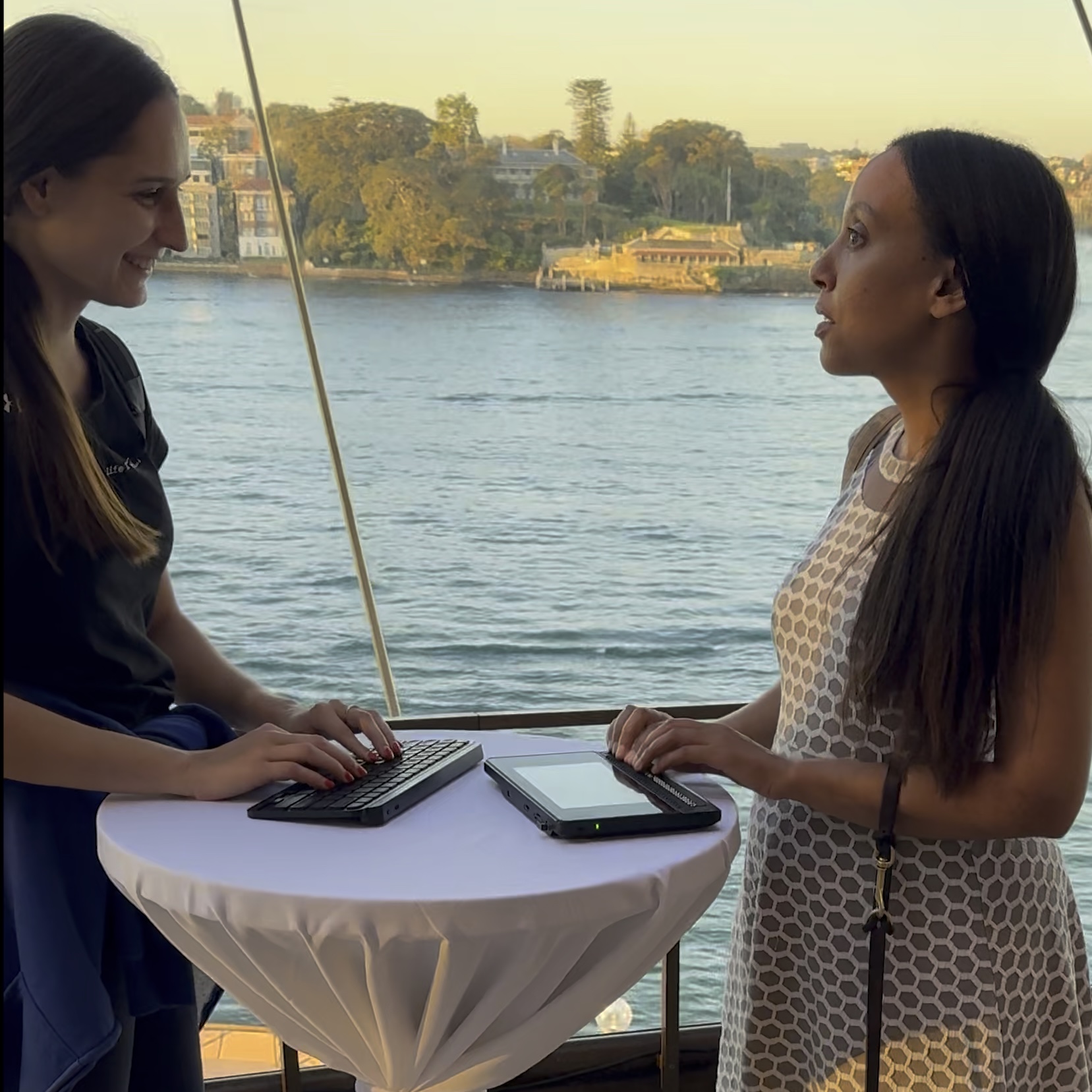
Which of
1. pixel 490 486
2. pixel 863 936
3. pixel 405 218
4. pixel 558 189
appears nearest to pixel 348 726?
pixel 863 936

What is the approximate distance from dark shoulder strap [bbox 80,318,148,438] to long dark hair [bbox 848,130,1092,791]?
770 millimetres

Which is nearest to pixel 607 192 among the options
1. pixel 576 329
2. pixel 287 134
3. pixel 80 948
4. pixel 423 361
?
pixel 287 134

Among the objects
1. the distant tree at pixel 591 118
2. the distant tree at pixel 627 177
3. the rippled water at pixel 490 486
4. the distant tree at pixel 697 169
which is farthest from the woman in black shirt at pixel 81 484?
the rippled water at pixel 490 486

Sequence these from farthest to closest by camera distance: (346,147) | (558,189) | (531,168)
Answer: (346,147) < (558,189) < (531,168)

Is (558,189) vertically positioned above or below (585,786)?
above

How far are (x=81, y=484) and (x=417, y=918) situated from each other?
519 mm

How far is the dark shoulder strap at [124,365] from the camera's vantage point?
136cm

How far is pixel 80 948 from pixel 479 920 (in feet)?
1.45

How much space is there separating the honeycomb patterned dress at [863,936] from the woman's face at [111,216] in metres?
0.73

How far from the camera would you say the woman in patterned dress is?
1129 millimetres

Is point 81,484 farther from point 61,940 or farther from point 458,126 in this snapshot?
point 458,126

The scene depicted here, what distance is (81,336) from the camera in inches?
53.2

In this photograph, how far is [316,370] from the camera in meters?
3.13

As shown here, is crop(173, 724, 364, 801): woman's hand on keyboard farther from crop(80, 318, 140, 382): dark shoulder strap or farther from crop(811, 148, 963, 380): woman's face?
crop(811, 148, 963, 380): woman's face
